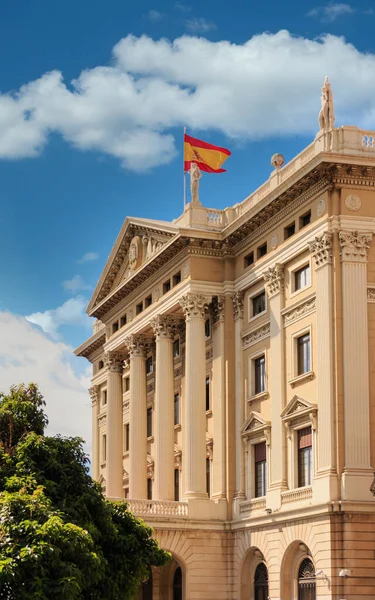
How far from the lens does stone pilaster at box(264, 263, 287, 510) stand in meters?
60.3

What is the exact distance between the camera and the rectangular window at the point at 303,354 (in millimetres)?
59062

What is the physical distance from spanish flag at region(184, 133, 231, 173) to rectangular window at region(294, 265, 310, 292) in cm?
1139

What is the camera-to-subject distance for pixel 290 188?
196 ft

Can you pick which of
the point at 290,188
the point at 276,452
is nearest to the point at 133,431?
the point at 276,452

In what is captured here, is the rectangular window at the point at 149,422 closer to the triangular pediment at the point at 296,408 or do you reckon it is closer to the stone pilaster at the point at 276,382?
the stone pilaster at the point at 276,382

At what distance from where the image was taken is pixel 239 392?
66.2 meters

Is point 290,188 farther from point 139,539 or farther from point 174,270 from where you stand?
point 139,539

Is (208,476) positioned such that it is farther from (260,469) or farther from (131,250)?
(131,250)

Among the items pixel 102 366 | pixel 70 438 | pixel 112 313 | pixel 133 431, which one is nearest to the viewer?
pixel 70 438

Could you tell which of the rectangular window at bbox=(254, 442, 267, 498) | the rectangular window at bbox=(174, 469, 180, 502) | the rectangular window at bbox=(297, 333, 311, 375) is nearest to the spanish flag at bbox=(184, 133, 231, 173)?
the rectangular window at bbox=(297, 333, 311, 375)

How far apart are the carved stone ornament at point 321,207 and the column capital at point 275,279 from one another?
189 inches

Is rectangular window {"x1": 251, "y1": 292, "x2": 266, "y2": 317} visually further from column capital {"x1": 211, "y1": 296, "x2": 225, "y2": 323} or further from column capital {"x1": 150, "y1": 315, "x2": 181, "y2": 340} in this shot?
column capital {"x1": 150, "y1": 315, "x2": 181, "y2": 340}

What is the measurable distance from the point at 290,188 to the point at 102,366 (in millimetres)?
37652

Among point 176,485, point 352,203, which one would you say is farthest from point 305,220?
point 176,485
